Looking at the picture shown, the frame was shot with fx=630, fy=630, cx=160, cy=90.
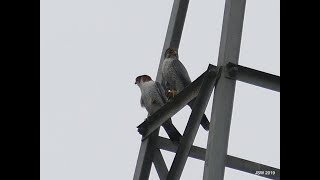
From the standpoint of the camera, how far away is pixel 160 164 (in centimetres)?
485

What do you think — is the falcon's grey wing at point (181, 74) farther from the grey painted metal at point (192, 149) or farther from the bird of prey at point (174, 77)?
the grey painted metal at point (192, 149)

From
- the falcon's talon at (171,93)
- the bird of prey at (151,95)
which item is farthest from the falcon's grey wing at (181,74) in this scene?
the bird of prey at (151,95)

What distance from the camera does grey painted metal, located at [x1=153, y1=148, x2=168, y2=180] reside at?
482 centimetres

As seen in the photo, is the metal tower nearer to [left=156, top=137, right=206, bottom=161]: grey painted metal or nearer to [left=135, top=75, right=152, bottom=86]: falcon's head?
[left=156, top=137, right=206, bottom=161]: grey painted metal

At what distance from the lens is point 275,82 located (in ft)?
13.4

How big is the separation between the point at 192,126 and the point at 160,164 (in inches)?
37.5

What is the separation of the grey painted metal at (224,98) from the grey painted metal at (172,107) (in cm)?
15

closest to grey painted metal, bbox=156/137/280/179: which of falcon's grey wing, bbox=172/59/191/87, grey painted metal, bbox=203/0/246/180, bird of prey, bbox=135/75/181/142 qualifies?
grey painted metal, bbox=203/0/246/180

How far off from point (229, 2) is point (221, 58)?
427mm

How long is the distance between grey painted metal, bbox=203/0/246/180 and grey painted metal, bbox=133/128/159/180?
1.11 metres
